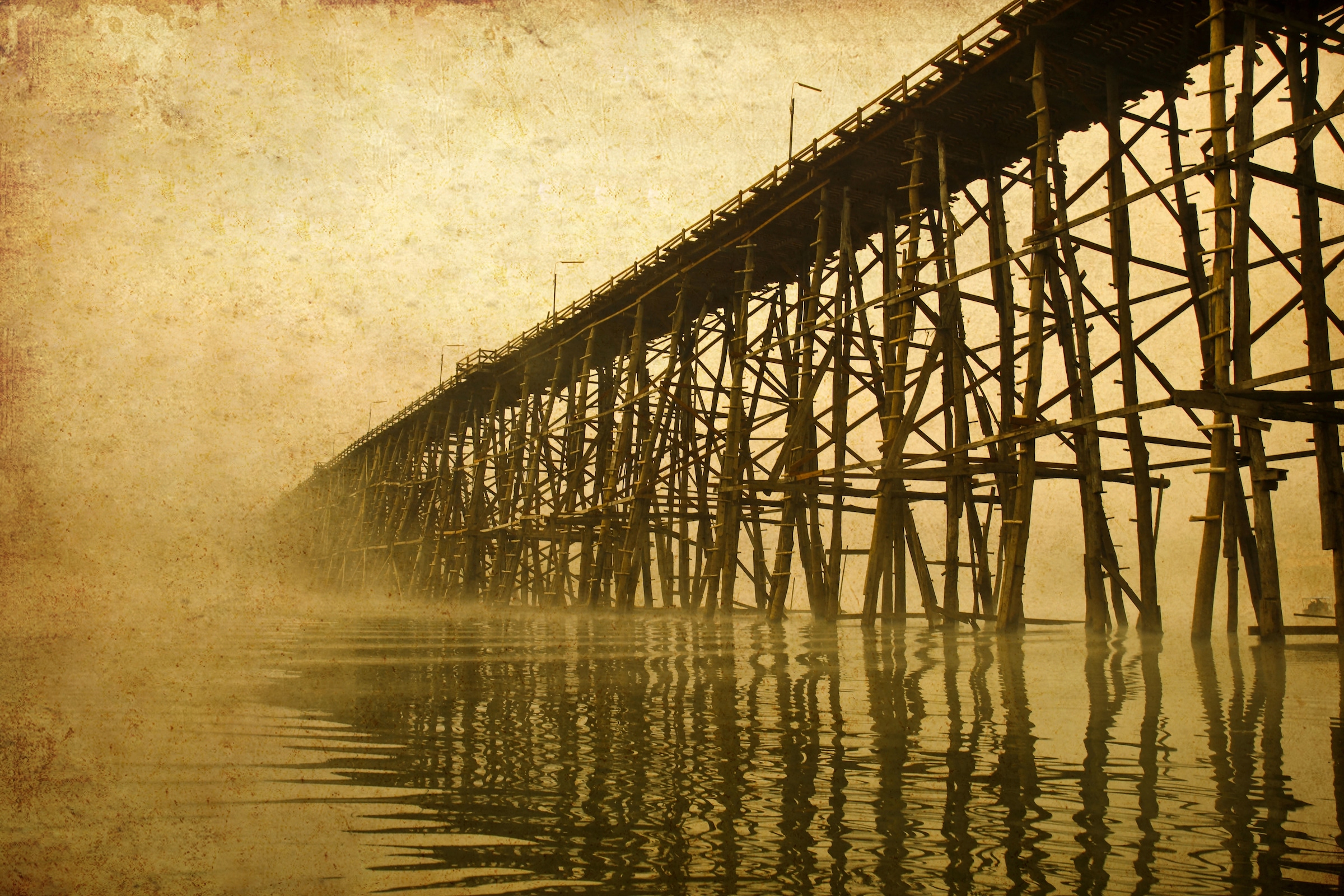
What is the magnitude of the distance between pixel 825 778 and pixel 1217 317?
6.74 metres

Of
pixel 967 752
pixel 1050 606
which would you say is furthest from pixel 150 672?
pixel 1050 606

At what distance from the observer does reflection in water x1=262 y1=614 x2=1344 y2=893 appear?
2.35 m

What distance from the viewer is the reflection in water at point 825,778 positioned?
235 cm

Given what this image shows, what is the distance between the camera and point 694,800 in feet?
9.89

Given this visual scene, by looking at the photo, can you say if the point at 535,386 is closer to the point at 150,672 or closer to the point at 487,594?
the point at 487,594

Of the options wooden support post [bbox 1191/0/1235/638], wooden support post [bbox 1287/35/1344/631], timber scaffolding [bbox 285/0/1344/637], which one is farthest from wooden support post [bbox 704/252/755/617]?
wooden support post [bbox 1287/35/1344/631]

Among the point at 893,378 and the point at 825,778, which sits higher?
the point at 893,378

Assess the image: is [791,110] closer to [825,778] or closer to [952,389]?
[952,389]

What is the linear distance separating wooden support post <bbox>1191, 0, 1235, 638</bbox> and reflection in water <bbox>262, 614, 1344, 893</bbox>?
198 cm

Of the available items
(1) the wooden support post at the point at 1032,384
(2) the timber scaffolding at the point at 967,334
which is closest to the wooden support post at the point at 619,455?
(2) the timber scaffolding at the point at 967,334

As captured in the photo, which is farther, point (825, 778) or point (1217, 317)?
point (1217, 317)

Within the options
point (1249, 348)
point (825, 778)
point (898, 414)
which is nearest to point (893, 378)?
point (898, 414)

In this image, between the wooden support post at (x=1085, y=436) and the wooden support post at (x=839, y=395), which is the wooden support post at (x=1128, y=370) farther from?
the wooden support post at (x=839, y=395)

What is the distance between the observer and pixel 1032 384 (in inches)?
395
